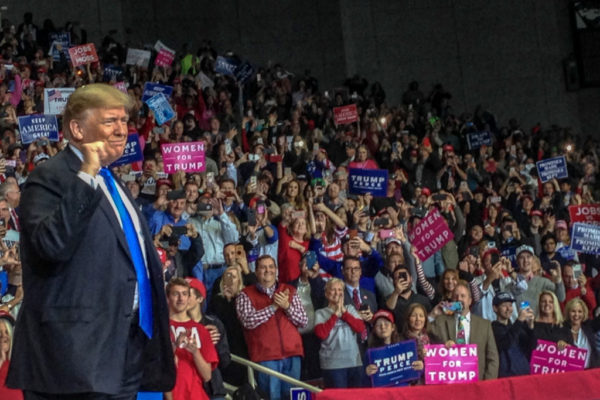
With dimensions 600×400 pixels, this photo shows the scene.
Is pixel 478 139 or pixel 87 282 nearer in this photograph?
pixel 87 282

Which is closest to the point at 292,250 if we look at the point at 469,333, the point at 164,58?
the point at 469,333

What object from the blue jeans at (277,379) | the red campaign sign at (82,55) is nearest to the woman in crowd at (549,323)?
the blue jeans at (277,379)

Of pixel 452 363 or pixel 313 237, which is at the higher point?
pixel 313 237

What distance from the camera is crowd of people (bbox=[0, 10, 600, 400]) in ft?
25.7

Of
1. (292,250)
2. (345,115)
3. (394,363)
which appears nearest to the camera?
(394,363)

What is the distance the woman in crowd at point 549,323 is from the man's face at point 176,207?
319cm

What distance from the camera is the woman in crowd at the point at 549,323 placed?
8.48m

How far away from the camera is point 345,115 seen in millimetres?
15141

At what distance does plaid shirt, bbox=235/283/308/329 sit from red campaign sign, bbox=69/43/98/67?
6.62 meters

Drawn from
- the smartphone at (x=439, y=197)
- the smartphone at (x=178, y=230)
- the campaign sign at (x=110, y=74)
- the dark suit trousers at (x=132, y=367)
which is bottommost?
the dark suit trousers at (x=132, y=367)

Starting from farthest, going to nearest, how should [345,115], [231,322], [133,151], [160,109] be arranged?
[345,115] < [160,109] < [133,151] < [231,322]

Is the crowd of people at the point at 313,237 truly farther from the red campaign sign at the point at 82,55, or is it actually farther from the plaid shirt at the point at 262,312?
the red campaign sign at the point at 82,55

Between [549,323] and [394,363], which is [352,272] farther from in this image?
[549,323]

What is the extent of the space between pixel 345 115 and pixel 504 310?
22.4ft
